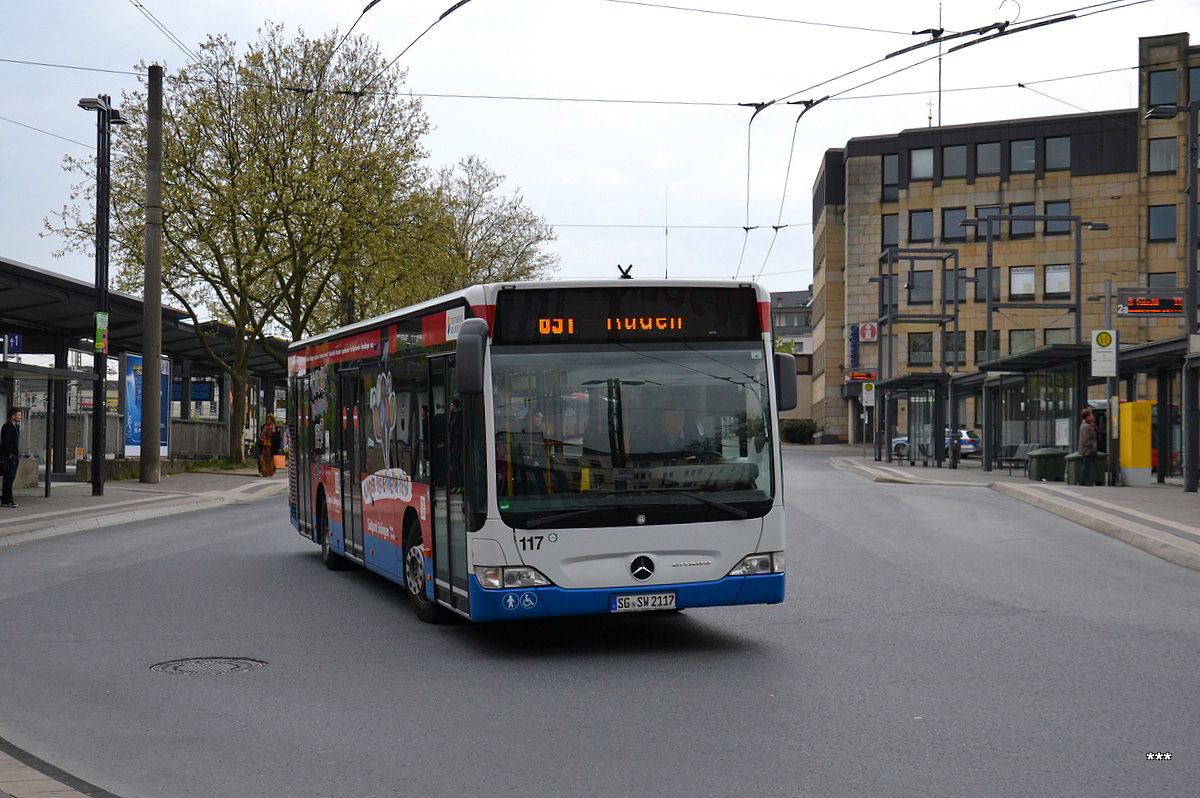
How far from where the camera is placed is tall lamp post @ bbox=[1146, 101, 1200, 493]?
86.5 ft

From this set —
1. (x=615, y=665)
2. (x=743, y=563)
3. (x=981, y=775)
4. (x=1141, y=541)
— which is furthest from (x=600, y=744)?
(x=1141, y=541)

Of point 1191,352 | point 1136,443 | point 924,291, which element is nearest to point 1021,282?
point 924,291

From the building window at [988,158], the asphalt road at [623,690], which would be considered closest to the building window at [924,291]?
the building window at [988,158]

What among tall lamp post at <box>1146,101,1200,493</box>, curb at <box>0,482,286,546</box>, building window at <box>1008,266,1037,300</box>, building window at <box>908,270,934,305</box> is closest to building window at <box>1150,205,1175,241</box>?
building window at <box>1008,266,1037,300</box>

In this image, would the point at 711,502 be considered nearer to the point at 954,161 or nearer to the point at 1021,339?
the point at 1021,339

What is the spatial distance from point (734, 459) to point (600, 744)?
→ 10.7 feet

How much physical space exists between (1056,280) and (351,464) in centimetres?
6958

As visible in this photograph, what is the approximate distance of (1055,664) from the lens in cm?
859

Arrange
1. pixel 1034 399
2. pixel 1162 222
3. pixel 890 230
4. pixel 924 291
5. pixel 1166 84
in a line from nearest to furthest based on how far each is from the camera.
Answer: pixel 1034 399 < pixel 1166 84 < pixel 1162 222 < pixel 924 291 < pixel 890 230

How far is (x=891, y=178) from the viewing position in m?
79.6

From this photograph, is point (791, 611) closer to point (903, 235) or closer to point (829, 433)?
point (903, 235)

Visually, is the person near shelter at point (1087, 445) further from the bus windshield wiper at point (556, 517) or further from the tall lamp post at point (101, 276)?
the bus windshield wiper at point (556, 517)

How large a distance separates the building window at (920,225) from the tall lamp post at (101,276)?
5877cm

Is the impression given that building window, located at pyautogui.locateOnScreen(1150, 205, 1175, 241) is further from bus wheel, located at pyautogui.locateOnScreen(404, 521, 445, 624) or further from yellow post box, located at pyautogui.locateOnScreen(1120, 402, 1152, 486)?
bus wheel, located at pyautogui.locateOnScreen(404, 521, 445, 624)
